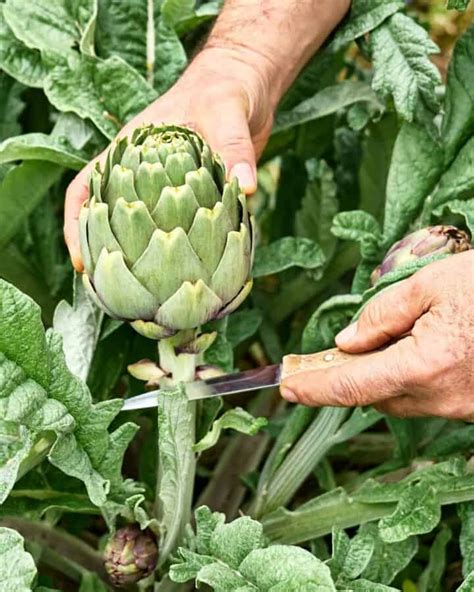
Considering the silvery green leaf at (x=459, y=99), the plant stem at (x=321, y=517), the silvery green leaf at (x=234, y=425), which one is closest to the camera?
the silvery green leaf at (x=234, y=425)

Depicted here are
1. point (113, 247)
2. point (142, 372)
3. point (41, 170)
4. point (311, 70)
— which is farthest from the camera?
point (311, 70)

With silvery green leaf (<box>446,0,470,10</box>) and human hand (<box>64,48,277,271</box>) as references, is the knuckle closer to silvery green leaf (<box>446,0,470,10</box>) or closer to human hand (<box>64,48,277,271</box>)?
human hand (<box>64,48,277,271</box>)

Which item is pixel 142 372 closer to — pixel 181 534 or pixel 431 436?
pixel 181 534

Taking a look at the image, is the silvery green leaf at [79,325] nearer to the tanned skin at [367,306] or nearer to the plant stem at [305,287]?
the tanned skin at [367,306]

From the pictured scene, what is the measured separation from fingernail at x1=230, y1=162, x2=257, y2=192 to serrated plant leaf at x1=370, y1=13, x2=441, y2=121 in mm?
204

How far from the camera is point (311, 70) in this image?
109cm

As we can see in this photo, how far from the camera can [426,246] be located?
0.81m

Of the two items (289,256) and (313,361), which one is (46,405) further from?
(289,256)

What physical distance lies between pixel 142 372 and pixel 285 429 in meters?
0.24

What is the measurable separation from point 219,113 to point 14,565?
0.41 metres

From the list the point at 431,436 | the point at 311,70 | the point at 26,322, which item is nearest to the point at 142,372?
the point at 26,322

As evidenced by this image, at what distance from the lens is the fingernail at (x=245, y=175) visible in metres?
0.78

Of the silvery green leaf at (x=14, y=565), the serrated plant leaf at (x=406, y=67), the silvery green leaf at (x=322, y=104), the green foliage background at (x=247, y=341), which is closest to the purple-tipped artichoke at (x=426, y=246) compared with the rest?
the green foliage background at (x=247, y=341)

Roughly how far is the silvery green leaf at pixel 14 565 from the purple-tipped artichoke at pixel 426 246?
382 mm
